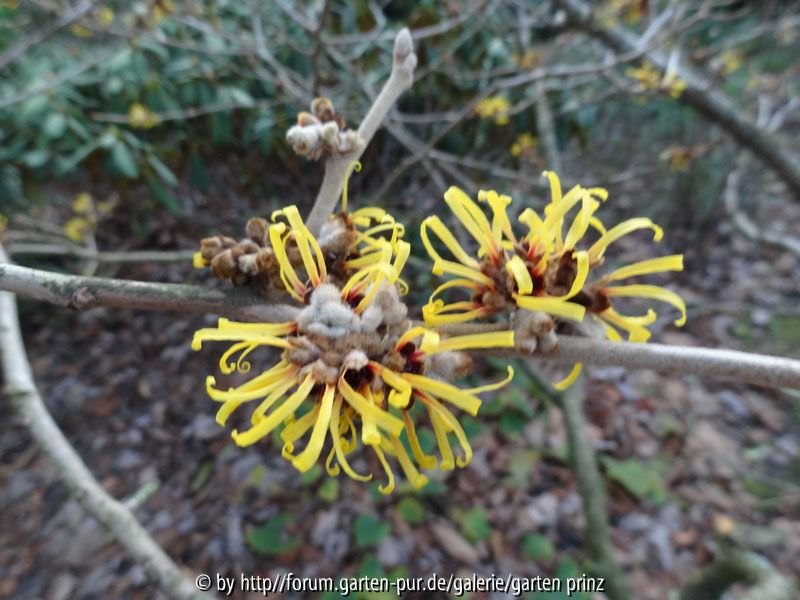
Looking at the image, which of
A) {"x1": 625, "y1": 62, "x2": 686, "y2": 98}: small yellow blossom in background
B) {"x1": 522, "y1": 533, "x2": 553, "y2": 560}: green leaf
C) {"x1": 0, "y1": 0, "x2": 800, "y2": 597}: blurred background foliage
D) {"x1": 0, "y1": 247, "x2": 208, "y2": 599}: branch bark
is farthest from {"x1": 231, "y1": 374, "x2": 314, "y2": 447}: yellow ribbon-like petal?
{"x1": 625, "y1": 62, "x2": 686, "y2": 98}: small yellow blossom in background

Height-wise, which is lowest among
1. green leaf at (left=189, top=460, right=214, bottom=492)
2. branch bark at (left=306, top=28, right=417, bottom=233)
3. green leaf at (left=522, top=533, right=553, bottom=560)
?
green leaf at (left=522, top=533, right=553, bottom=560)

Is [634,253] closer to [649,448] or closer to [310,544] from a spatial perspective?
[649,448]

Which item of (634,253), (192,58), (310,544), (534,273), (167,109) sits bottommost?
(310,544)

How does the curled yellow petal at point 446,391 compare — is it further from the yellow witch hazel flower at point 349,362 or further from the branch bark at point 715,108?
the branch bark at point 715,108

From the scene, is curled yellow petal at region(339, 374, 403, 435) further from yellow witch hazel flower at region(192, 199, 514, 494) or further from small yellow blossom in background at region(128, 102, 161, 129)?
small yellow blossom in background at region(128, 102, 161, 129)

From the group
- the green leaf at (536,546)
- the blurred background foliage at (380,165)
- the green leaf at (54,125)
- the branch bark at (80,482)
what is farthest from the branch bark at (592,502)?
the green leaf at (54,125)

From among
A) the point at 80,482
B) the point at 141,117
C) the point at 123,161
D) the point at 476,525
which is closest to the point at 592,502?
the point at 476,525

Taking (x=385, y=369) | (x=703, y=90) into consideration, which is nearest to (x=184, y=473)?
(x=385, y=369)
